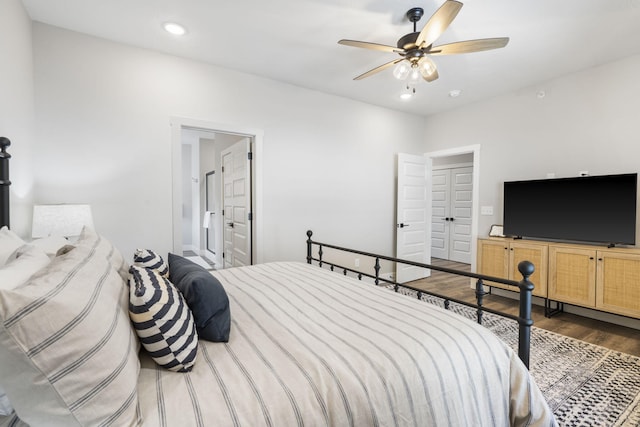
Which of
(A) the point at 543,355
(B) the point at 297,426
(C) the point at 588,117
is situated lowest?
(A) the point at 543,355

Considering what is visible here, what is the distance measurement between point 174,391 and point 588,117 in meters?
4.56

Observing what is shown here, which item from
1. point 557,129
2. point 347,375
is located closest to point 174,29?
point 347,375

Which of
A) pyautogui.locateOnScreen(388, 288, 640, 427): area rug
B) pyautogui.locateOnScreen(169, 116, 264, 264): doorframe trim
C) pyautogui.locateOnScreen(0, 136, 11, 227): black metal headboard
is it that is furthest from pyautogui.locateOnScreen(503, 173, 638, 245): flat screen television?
pyautogui.locateOnScreen(0, 136, 11, 227): black metal headboard

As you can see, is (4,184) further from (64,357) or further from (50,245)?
(64,357)

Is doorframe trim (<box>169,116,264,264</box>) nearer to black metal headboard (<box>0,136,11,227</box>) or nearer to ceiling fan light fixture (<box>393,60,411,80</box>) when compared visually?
black metal headboard (<box>0,136,11,227</box>)

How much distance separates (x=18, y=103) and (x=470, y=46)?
3212mm

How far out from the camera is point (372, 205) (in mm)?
4434

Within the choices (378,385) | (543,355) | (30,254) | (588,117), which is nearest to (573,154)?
(588,117)

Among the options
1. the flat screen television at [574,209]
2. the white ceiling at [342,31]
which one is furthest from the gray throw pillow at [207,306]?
the flat screen television at [574,209]

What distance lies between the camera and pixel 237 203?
13.0 feet

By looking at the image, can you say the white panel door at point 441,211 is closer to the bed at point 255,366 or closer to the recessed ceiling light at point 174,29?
the recessed ceiling light at point 174,29

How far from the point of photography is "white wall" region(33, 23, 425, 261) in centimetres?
245

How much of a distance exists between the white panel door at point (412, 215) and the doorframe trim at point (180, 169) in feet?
7.43

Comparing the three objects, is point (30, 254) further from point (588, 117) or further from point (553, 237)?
point (588, 117)
